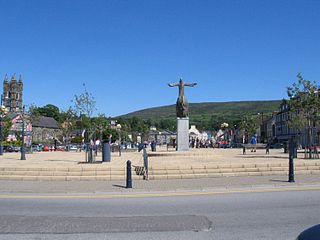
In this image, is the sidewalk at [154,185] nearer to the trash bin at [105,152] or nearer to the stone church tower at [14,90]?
the trash bin at [105,152]

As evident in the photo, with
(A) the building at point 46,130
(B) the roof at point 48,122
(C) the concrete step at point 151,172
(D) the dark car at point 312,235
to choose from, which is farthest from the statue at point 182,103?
(B) the roof at point 48,122

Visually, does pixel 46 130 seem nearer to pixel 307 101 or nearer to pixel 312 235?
pixel 307 101

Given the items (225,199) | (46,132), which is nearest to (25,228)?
(225,199)

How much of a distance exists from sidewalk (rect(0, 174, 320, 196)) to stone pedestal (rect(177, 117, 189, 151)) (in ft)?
46.7

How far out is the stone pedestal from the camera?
31953 mm

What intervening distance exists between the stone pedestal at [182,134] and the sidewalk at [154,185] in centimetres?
1424

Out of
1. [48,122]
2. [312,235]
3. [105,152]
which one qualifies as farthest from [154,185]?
[48,122]

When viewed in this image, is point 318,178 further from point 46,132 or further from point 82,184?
point 46,132

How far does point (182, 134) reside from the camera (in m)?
31.9

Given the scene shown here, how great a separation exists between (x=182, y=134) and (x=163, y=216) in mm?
22702

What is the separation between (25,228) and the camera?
26.3ft

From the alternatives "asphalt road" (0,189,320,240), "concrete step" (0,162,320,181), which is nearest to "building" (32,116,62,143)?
"concrete step" (0,162,320,181)

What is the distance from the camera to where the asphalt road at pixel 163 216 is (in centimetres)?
752

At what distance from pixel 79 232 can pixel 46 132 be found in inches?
5607
